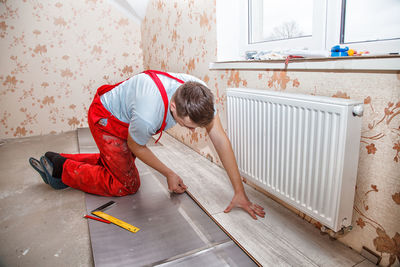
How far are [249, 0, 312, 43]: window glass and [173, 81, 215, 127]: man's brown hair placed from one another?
2.25ft

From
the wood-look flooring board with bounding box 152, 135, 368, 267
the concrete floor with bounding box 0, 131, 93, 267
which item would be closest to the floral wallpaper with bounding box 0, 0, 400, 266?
the wood-look flooring board with bounding box 152, 135, 368, 267

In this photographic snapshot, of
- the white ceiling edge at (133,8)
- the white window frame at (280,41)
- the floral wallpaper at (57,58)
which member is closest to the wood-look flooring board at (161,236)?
the white window frame at (280,41)

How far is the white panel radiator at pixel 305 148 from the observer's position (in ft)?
3.03

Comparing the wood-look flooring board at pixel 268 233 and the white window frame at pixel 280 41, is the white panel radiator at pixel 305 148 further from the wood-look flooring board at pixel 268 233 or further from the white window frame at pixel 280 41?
the white window frame at pixel 280 41

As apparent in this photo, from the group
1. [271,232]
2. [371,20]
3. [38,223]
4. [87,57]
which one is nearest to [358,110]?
[371,20]

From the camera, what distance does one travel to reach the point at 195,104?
970mm

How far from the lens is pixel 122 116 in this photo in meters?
1.43

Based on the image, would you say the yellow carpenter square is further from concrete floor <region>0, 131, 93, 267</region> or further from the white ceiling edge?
the white ceiling edge

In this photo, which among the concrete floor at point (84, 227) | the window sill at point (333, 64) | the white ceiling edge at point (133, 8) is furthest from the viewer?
the white ceiling edge at point (133, 8)

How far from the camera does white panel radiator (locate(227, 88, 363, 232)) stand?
92 centimetres

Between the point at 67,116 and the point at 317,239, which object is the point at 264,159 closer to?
the point at 317,239

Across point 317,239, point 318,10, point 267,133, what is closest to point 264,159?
point 267,133

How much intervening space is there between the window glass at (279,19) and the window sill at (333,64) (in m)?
0.23

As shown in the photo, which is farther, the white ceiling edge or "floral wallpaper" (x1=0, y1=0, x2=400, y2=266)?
the white ceiling edge
